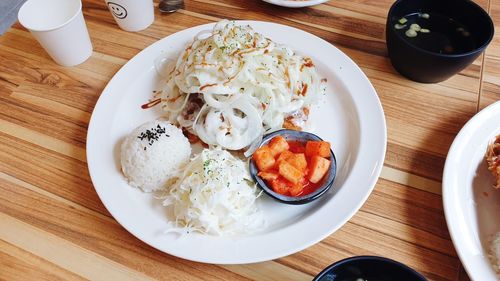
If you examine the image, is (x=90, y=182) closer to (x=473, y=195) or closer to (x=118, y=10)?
(x=118, y=10)

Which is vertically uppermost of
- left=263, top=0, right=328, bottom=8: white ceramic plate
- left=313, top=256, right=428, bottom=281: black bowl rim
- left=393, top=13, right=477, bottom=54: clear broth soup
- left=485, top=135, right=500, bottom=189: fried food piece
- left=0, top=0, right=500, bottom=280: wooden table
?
left=393, top=13, right=477, bottom=54: clear broth soup

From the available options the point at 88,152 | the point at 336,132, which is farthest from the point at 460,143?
the point at 88,152

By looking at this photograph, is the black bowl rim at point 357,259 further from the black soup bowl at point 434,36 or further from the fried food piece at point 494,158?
the black soup bowl at point 434,36

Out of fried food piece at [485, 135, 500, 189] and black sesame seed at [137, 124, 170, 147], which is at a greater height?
fried food piece at [485, 135, 500, 189]

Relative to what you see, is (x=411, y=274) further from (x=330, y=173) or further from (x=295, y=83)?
(x=295, y=83)

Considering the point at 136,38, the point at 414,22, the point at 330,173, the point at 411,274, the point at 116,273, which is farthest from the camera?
the point at 136,38

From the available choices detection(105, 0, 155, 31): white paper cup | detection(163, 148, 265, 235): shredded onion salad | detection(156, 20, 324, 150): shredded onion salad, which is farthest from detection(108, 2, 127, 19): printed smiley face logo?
detection(163, 148, 265, 235): shredded onion salad

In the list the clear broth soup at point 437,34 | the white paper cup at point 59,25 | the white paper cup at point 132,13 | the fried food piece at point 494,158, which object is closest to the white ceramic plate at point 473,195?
the fried food piece at point 494,158

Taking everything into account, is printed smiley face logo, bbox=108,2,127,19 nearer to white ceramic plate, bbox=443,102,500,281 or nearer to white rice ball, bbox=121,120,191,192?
white rice ball, bbox=121,120,191,192
